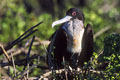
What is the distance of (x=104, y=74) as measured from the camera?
10.6 ft

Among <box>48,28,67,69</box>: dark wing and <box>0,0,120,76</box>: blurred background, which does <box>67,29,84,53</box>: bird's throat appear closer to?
<box>48,28,67,69</box>: dark wing

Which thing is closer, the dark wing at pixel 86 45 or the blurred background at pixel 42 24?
the dark wing at pixel 86 45

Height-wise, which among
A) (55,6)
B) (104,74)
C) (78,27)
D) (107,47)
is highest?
(55,6)

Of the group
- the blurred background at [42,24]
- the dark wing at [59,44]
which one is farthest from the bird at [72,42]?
the blurred background at [42,24]

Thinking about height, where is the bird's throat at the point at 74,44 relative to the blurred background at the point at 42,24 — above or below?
below

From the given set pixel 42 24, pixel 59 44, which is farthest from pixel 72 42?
pixel 42 24

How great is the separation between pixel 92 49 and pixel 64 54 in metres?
0.33

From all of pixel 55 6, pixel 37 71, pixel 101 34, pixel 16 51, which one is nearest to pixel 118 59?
pixel 16 51

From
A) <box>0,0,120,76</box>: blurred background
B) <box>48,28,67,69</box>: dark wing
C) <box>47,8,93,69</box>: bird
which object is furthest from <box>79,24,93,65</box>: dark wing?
<box>0,0,120,76</box>: blurred background

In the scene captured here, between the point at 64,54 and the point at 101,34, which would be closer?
the point at 64,54

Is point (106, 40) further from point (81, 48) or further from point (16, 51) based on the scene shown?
point (16, 51)

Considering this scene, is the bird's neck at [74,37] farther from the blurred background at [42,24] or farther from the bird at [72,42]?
the blurred background at [42,24]

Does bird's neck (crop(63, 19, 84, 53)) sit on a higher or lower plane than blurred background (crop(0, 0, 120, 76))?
lower

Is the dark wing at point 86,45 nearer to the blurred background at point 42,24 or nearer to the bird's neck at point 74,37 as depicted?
the bird's neck at point 74,37
